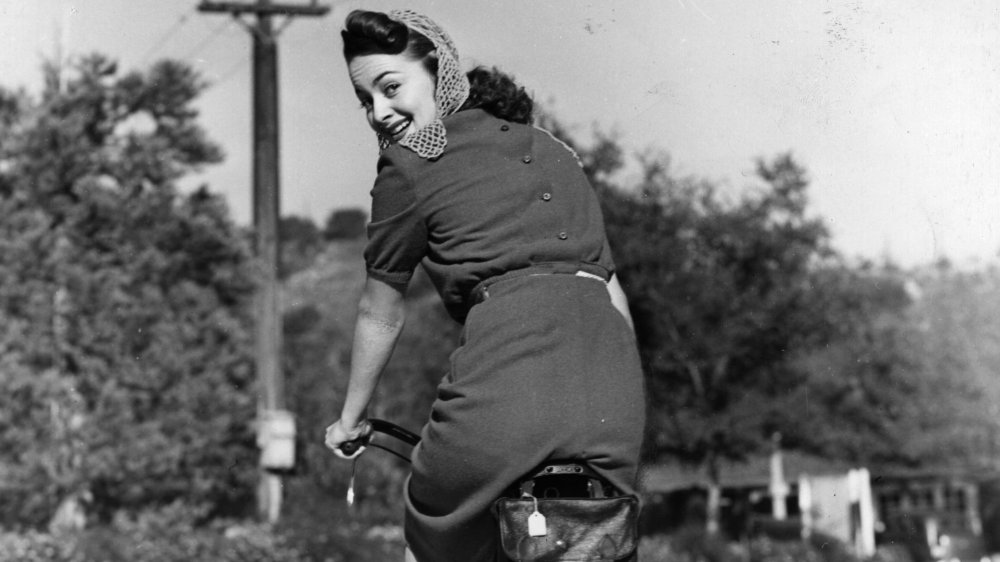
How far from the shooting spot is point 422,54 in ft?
9.30

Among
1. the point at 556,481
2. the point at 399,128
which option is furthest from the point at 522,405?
the point at 399,128

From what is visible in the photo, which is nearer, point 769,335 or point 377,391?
point 769,335

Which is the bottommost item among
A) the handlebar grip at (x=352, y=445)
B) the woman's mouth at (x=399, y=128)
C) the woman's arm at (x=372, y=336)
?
the handlebar grip at (x=352, y=445)

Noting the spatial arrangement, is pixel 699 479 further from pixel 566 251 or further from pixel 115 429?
pixel 566 251

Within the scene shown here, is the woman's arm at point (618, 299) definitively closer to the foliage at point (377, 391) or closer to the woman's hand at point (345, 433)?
the woman's hand at point (345, 433)

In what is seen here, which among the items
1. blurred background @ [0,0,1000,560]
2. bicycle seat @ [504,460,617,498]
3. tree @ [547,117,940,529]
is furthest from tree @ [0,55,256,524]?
bicycle seat @ [504,460,617,498]

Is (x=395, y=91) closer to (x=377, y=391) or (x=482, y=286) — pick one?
(x=482, y=286)

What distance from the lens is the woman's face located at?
2811 millimetres

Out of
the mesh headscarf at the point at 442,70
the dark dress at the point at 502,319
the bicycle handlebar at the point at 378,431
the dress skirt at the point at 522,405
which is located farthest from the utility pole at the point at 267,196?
the dress skirt at the point at 522,405

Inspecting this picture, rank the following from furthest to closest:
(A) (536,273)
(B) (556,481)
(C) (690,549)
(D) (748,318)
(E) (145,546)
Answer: (D) (748,318), (C) (690,549), (E) (145,546), (A) (536,273), (B) (556,481)

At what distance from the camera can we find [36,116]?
42.9 feet

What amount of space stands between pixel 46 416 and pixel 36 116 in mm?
2910

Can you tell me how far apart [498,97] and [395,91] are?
228 millimetres

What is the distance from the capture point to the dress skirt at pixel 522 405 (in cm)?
248
